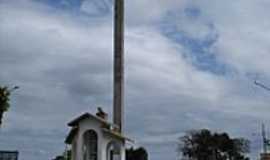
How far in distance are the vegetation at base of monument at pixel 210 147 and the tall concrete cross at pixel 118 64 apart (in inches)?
2045

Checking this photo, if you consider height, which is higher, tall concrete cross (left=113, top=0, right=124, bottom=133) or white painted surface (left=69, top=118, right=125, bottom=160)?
tall concrete cross (left=113, top=0, right=124, bottom=133)

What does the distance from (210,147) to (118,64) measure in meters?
54.6

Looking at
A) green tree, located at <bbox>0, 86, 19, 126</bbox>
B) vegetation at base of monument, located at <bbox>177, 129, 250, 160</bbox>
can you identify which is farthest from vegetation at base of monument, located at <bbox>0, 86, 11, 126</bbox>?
vegetation at base of monument, located at <bbox>177, 129, 250, 160</bbox>

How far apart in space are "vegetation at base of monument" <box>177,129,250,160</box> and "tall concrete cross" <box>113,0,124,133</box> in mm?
51937

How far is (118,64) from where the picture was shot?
5306 cm

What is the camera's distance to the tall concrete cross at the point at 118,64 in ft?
167

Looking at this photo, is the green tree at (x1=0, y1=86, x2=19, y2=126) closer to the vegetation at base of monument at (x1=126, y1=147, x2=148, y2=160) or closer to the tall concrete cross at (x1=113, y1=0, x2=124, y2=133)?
the tall concrete cross at (x1=113, y1=0, x2=124, y2=133)

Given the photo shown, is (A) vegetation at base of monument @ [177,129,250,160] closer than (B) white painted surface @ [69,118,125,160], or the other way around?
(B) white painted surface @ [69,118,125,160]

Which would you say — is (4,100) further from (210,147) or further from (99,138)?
(210,147)

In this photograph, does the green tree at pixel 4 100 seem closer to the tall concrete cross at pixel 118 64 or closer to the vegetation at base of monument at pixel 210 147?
the tall concrete cross at pixel 118 64

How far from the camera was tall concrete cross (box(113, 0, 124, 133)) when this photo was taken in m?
50.9

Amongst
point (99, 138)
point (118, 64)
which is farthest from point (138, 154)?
point (99, 138)

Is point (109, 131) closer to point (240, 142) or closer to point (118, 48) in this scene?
point (118, 48)

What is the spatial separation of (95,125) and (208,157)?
65.8m
